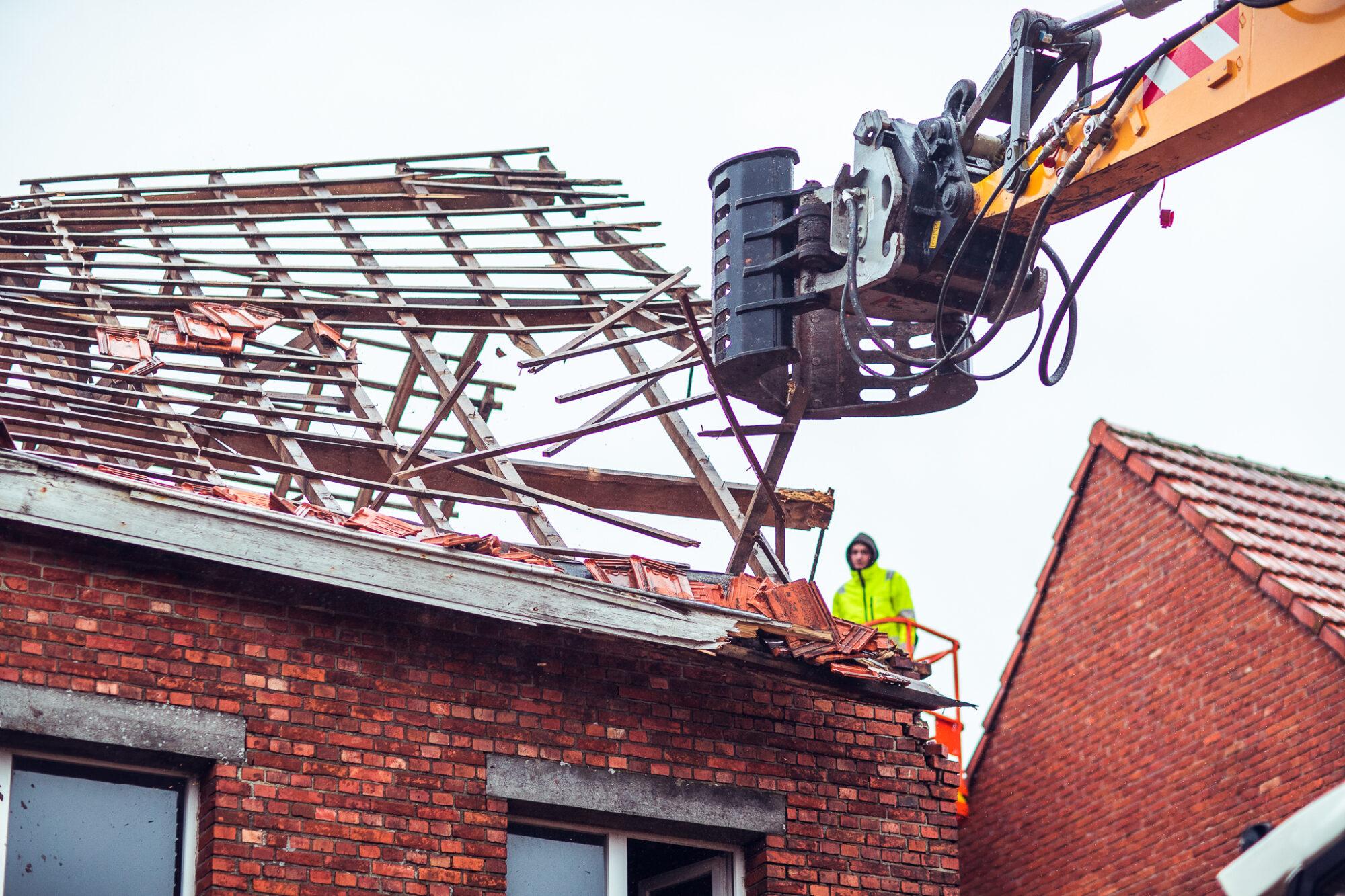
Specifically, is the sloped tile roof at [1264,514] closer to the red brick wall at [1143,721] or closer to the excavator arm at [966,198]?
the red brick wall at [1143,721]

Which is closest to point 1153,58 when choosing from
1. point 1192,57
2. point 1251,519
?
point 1192,57

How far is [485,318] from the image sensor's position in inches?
492

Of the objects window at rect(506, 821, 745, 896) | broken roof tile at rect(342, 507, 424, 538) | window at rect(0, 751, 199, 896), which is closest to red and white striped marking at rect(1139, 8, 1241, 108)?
broken roof tile at rect(342, 507, 424, 538)

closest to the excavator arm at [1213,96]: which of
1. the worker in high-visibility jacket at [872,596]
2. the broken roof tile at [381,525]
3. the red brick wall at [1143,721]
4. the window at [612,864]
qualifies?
the broken roof tile at [381,525]

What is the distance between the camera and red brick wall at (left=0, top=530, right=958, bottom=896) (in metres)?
7.84

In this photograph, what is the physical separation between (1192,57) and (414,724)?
15.1 ft

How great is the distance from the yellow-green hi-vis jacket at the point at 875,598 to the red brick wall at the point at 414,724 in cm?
452

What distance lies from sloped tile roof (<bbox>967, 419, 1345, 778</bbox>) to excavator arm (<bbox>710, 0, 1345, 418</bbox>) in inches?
181

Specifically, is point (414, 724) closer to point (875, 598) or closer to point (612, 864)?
point (612, 864)

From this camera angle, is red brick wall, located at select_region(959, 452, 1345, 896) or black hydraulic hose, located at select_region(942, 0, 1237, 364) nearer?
black hydraulic hose, located at select_region(942, 0, 1237, 364)

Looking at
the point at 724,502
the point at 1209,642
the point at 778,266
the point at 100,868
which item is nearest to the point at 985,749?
the point at 1209,642

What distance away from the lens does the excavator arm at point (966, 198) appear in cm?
708

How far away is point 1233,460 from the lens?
15109mm

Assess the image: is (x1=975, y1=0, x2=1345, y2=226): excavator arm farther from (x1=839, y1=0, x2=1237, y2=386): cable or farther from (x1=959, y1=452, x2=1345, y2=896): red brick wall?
(x1=959, y1=452, x2=1345, y2=896): red brick wall
